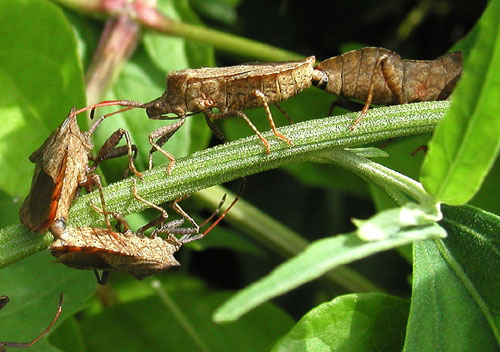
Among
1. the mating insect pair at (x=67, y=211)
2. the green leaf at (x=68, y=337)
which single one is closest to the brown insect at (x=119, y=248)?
the mating insect pair at (x=67, y=211)

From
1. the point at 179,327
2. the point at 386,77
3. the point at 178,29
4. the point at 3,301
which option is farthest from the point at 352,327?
the point at 178,29

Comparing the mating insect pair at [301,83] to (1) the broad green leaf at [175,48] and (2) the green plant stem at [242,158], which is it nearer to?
(2) the green plant stem at [242,158]

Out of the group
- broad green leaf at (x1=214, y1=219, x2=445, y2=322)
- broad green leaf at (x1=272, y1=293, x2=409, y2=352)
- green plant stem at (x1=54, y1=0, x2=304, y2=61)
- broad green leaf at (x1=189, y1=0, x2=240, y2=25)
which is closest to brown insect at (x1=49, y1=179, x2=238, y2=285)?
broad green leaf at (x1=272, y1=293, x2=409, y2=352)

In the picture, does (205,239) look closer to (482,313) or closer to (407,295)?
(407,295)

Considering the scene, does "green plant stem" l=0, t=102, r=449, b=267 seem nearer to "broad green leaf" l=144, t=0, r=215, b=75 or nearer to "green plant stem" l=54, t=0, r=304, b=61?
"green plant stem" l=54, t=0, r=304, b=61

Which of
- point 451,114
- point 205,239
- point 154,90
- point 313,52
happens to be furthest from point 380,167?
point 313,52

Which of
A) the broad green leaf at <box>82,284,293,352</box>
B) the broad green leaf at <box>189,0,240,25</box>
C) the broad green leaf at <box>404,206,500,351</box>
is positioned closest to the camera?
the broad green leaf at <box>404,206,500,351</box>
